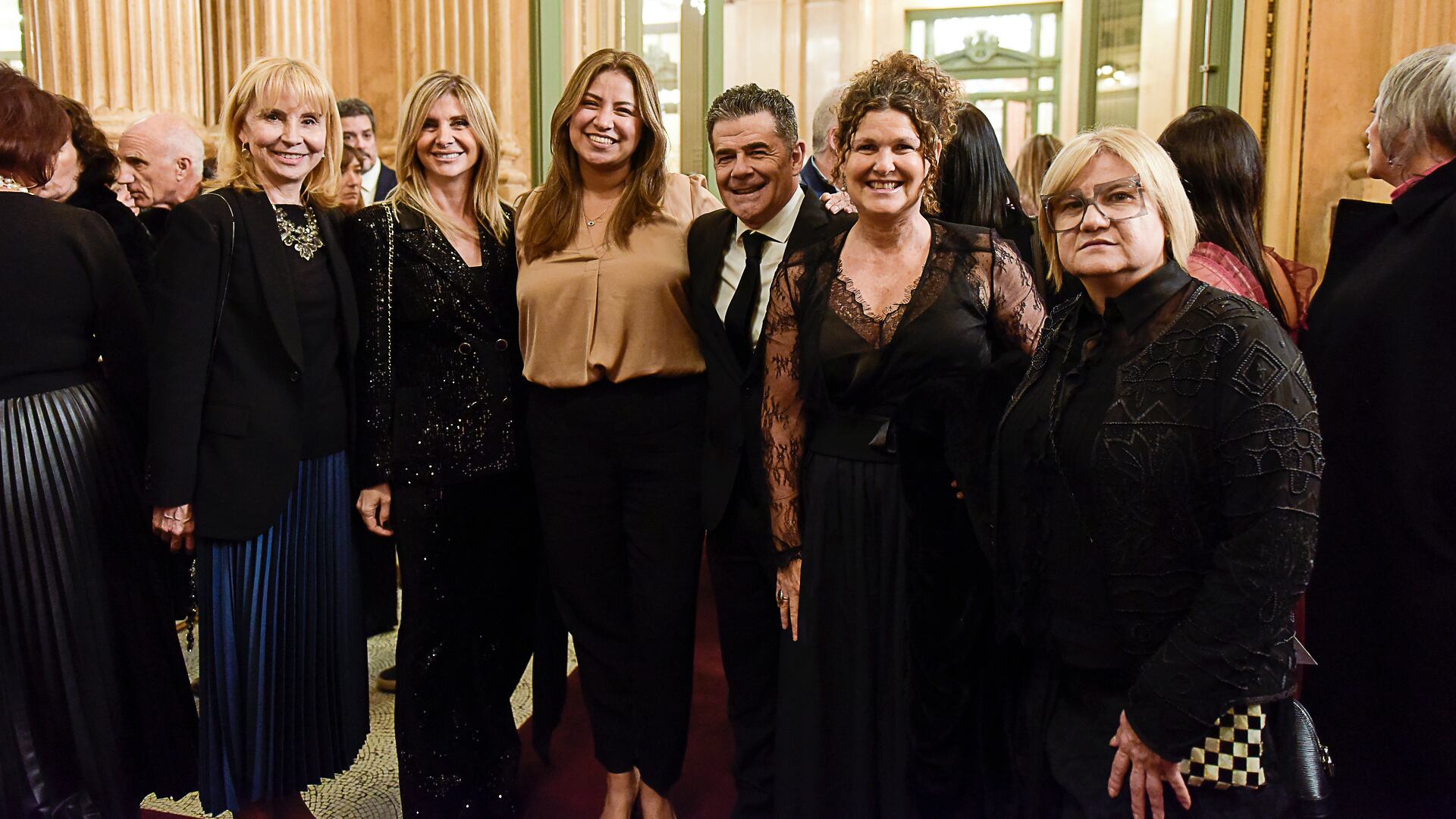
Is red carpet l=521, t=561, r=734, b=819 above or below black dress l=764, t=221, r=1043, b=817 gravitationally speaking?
below

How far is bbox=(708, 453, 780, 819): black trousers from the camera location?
2443 millimetres

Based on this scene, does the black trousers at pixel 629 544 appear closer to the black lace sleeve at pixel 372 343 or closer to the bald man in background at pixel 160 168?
the black lace sleeve at pixel 372 343

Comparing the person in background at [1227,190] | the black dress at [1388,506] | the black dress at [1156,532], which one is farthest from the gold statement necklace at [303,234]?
the black dress at [1388,506]

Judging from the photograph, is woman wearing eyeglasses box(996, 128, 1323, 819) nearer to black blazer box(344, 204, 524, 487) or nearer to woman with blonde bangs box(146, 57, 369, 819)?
black blazer box(344, 204, 524, 487)

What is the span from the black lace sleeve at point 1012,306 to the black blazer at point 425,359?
122cm

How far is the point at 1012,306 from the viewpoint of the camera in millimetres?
2068

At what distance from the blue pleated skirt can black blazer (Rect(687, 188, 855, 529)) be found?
0.93 m

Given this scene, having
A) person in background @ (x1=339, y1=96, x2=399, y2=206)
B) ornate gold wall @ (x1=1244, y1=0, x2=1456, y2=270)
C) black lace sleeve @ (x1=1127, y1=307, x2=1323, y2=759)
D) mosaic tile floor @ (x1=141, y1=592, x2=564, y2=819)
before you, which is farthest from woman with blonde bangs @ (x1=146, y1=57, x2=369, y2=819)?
ornate gold wall @ (x1=1244, y1=0, x2=1456, y2=270)

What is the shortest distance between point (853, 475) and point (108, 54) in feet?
11.9

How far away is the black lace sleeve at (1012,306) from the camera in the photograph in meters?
2.06

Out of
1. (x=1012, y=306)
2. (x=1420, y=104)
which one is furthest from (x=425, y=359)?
(x=1420, y=104)

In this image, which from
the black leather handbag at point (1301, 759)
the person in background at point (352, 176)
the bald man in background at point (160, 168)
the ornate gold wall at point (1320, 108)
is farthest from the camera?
the ornate gold wall at point (1320, 108)

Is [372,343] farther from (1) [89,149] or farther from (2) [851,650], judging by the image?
(2) [851,650]

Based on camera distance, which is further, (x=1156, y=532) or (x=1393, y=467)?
(x=1393, y=467)
